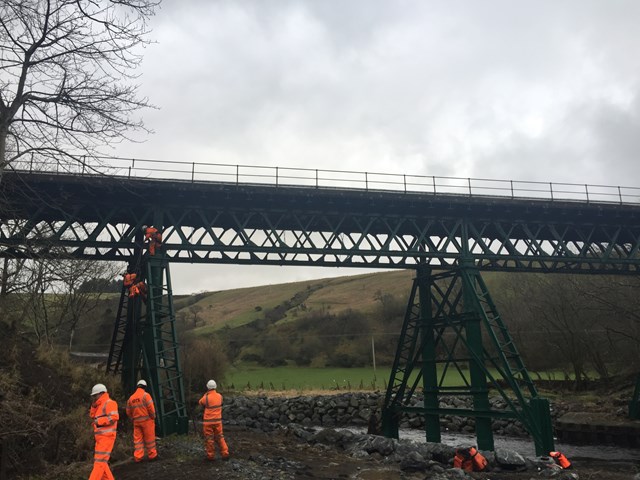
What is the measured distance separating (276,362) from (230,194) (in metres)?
48.9

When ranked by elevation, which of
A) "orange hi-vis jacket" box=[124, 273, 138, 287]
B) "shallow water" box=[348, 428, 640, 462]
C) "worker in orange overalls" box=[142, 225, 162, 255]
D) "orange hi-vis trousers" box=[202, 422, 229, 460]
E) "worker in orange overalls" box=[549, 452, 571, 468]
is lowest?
"shallow water" box=[348, 428, 640, 462]

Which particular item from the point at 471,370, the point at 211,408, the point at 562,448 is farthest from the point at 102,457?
the point at 562,448

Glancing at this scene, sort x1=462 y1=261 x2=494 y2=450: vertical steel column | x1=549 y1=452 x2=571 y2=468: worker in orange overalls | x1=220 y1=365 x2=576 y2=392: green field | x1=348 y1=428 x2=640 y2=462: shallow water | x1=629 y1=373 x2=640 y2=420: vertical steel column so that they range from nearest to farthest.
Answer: x1=549 y1=452 x2=571 y2=468: worker in orange overalls, x1=462 y1=261 x2=494 y2=450: vertical steel column, x1=348 y1=428 x2=640 y2=462: shallow water, x1=629 y1=373 x2=640 y2=420: vertical steel column, x1=220 y1=365 x2=576 y2=392: green field

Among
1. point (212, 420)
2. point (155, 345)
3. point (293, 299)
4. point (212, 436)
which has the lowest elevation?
point (212, 436)

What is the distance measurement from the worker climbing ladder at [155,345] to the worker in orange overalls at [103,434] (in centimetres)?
770

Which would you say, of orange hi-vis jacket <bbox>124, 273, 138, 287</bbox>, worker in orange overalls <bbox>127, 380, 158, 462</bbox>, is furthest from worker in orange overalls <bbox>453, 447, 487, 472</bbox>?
orange hi-vis jacket <bbox>124, 273, 138, 287</bbox>

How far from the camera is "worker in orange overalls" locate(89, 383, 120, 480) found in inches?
360

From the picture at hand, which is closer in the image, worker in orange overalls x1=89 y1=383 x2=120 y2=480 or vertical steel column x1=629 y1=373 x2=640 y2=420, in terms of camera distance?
worker in orange overalls x1=89 y1=383 x2=120 y2=480

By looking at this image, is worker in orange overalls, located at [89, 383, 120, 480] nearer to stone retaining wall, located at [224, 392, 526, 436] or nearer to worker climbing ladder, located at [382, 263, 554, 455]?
worker climbing ladder, located at [382, 263, 554, 455]

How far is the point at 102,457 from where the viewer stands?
917 centimetres

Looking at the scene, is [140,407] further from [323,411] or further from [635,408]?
[635,408]

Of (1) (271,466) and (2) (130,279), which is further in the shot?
(2) (130,279)

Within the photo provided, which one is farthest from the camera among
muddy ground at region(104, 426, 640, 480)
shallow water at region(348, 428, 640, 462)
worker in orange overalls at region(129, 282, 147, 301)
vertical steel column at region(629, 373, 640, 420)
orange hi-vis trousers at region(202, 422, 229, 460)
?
vertical steel column at region(629, 373, 640, 420)

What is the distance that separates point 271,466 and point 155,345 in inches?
278
